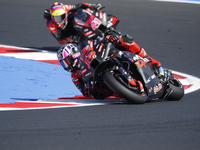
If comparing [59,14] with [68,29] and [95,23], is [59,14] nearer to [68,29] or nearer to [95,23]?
[68,29]

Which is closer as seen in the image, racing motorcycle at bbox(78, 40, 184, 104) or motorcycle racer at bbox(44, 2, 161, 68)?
racing motorcycle at bbox(78, 40, 184, 104)

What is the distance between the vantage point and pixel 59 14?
316 inches

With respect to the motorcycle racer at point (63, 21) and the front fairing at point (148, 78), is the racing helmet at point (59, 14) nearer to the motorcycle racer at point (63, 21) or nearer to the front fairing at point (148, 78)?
the motorcycle racer at point (63, 21)

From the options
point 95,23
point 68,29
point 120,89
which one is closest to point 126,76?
point 120,89

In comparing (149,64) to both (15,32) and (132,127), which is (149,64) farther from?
(15,32)

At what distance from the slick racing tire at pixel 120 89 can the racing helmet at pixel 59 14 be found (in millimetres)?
4145

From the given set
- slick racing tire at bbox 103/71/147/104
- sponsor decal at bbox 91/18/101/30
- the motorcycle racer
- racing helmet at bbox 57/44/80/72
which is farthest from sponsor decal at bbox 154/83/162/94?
the motorcycle racer

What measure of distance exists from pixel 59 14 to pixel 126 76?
13.5ft

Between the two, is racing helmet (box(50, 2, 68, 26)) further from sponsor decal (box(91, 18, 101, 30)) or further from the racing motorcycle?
the racing motorcycle

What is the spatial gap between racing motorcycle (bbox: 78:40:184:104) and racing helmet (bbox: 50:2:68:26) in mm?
3287

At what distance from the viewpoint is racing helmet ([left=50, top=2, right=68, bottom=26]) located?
8.02 meters

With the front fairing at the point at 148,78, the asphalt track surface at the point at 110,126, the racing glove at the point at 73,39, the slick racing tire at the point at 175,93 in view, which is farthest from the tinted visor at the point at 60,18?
the slick racing tire at the point at 175,93

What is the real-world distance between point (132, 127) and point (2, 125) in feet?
4.42

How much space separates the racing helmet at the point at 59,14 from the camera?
8.02 meters
